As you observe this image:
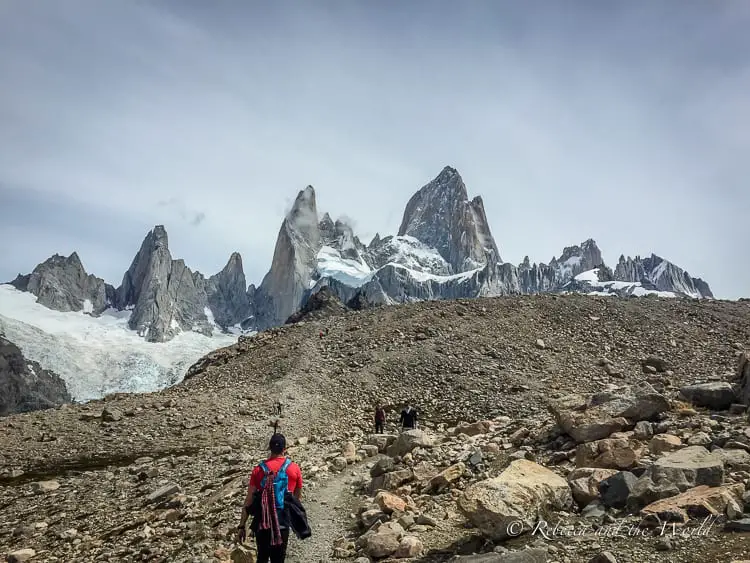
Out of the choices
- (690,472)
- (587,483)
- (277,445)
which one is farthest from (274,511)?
(690,472)

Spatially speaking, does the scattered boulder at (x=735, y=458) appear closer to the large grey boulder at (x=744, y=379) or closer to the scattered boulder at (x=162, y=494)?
the large grey boulder at (x=744, y=379)

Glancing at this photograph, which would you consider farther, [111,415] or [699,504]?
[111,415]

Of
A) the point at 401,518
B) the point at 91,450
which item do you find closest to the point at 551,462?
the point at 401,518

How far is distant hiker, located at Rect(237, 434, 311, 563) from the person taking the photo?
27.2 feet

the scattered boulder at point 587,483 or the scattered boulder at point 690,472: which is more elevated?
the scattered boulder at point 690,472

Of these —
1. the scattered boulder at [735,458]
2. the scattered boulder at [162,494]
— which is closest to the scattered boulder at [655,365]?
the scattered boulder at [735,458]

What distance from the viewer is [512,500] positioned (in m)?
9.30

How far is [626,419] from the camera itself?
46.6 feet

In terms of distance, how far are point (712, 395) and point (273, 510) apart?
46.9ft

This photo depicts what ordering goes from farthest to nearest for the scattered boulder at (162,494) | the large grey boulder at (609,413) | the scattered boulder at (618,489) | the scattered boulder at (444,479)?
the scattered boulder at (162,494)
the large grey boulder at (609,413)
the scattered boulder at (444,479)
the scattered boulder at (618,489)

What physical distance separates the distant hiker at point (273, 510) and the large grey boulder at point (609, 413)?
343 inches

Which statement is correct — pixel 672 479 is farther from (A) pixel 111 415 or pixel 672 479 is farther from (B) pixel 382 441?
(A) pixel 111 415

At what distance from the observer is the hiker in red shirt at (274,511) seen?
827 cm

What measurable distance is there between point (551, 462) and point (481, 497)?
4758mm
